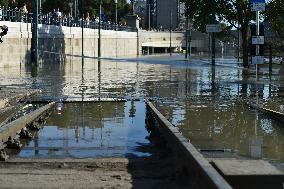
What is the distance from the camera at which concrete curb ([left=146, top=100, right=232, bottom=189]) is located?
5.55 m

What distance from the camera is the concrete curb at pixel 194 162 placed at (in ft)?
18.2

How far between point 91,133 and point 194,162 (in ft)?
14.4

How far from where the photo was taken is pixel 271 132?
421 inches

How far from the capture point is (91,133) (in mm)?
10703

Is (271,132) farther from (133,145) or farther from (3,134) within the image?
(3,134)

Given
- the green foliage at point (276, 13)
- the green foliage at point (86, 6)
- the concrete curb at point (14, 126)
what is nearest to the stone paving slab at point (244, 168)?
the concrete curb at point (14, 126)

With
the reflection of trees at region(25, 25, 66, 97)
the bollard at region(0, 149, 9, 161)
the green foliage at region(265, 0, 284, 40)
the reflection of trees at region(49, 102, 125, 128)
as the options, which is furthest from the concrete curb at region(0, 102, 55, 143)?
the reflection of trees at region(25, 25, 66, 97)

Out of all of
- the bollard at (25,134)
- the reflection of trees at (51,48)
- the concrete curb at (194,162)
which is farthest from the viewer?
Result: the reflection of trees at (51,48)

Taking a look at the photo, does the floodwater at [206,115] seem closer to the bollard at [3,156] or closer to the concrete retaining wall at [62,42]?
the bollard at [3,156]

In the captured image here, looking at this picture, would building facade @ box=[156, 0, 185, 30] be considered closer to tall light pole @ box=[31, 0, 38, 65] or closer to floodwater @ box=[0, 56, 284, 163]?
tall light pole @ box=[31, 0, 38, 65]

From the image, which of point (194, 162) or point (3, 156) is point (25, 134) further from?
point (194, 162)

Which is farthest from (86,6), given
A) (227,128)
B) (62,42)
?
(227,128)

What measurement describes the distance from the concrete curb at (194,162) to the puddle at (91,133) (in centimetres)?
49

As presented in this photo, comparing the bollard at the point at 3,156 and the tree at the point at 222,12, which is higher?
the tree at the point at 222,12
